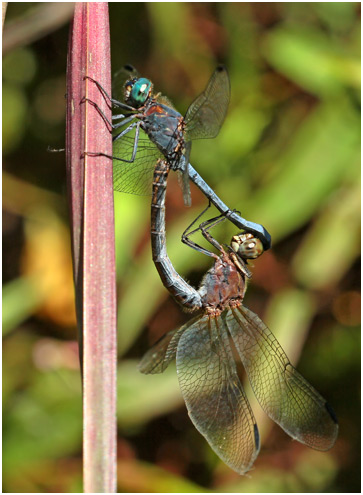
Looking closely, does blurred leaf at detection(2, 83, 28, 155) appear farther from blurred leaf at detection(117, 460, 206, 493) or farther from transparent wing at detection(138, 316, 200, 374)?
blurred leaf at detection(117, 460, 206, 493)

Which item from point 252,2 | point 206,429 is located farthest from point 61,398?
point 252,2

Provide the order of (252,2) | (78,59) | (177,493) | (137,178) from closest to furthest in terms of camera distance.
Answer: (78,59) → (137,178) → (177,493) → (252,2)

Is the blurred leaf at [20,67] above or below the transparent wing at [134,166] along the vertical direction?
above

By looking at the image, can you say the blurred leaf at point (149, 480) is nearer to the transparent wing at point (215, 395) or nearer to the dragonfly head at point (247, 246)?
the transparent wing at point (215, 395)

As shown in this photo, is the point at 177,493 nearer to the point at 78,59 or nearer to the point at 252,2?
the point at 78,59

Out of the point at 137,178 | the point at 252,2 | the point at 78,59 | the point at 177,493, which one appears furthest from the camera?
the point at 252,2

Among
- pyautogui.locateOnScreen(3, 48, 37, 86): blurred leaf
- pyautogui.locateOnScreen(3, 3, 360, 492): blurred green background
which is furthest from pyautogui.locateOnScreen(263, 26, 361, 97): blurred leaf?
pyautogui.locateOnScreen(3, 48, 37, 86): blurred leaf

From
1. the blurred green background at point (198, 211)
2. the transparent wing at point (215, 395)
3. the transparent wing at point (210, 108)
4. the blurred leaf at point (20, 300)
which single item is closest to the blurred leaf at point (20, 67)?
the blurred green background at point (198, 211)
